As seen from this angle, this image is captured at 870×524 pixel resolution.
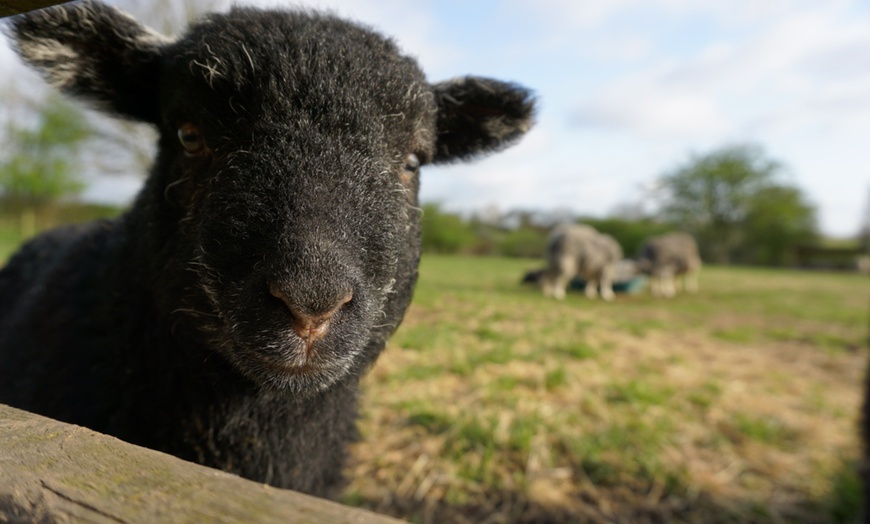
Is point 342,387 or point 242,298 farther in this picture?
point 342,387

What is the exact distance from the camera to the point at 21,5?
4.03 ft

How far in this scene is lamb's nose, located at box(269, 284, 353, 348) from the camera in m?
1.54

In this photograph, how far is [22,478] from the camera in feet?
2.97

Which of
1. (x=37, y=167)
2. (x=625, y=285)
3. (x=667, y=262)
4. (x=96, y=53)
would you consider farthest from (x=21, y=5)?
(x=37, y=167)

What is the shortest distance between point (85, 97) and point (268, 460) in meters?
2.11

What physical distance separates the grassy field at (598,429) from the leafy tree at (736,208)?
50455 mm

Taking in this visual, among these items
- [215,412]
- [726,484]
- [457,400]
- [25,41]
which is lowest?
[726,484]

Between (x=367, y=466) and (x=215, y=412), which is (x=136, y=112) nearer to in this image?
(x=215, y=412)

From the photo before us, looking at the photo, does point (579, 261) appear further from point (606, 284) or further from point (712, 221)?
point (712, 221)

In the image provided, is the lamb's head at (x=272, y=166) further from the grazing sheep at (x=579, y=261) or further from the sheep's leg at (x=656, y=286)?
the sheep's leg at (x=656, y=286)

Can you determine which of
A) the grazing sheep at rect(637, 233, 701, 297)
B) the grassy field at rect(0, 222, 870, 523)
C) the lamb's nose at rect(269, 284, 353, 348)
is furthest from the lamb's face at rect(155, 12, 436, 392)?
the grazing sheep at rect(637, 233, 701, 297)

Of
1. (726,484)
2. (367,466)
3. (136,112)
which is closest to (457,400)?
(367,466)

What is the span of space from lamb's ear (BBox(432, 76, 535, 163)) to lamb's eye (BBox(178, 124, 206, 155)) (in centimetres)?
133

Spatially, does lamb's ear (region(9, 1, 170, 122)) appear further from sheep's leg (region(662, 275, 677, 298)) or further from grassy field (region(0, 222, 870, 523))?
sheep's leg (region(662, 275, 677, 298))
